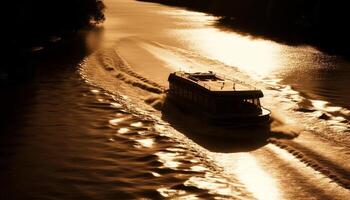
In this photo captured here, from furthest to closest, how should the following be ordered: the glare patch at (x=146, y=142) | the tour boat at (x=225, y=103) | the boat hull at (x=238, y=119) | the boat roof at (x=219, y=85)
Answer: the boat roof at (x=219, y=85) → the tour boat at (x=225, y=103) → the boat hull at (x=238, y=119) → the glare patch at (x=146, y=142)

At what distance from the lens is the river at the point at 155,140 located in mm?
23953

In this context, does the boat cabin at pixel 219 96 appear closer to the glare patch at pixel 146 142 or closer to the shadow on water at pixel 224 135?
the shadow on water at pixel 224 135

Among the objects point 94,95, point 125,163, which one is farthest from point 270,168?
point 94,95

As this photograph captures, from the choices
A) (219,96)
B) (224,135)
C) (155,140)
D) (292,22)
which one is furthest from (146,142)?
(292,22)

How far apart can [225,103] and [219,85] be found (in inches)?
106

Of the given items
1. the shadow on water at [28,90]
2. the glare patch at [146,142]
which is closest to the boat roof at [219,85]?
the glare patch at [146,142]

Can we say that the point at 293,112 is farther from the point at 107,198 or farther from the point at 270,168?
the point at 107,198

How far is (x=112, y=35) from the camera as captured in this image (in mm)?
83188

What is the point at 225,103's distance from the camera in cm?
3281

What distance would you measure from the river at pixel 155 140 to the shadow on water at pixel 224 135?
0.11 metres

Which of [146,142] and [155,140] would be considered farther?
[155,140]

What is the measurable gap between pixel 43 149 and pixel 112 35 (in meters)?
56.0

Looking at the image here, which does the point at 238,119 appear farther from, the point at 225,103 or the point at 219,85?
the point at 219,85

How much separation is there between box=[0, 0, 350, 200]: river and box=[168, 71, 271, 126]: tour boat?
2.76 feet
